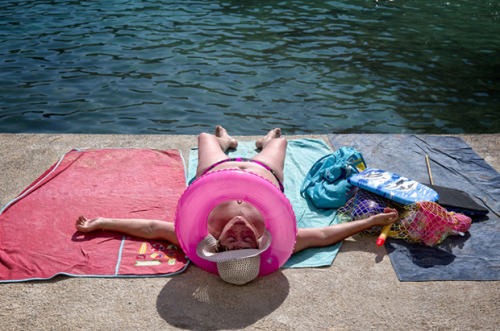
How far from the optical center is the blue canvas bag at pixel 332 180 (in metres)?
4.81

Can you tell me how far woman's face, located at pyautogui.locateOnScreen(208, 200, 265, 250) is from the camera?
3.58 metres

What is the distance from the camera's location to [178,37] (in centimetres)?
1138

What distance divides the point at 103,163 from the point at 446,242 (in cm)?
405

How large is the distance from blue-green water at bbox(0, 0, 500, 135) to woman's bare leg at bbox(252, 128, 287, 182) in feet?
5.51

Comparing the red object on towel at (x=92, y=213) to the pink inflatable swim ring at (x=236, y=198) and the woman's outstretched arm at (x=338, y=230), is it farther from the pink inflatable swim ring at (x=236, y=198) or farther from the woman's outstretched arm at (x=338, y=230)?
the woman's outstretched arm at (x=338, y=230)

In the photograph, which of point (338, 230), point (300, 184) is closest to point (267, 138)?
point (300, 184)

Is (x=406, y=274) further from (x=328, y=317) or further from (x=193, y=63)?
(x=193, y=63)

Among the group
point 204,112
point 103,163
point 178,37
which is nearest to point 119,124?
point 204,112

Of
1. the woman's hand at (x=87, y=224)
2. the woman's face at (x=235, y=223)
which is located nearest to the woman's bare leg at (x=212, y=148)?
the woman's face at (x=235, y=223)

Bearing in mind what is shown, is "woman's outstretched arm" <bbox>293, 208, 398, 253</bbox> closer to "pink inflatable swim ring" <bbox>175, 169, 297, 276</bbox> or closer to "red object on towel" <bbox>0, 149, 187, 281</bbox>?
"pink inflatable swim ring" <bbox>175, 169, 297, 276</bbox>

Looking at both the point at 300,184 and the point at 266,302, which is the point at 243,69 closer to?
the point at 300,184

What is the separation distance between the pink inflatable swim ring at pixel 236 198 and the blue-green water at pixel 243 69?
401 centimetres

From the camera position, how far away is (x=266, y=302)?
355 centimetres

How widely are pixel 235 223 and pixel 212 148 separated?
1.87m
